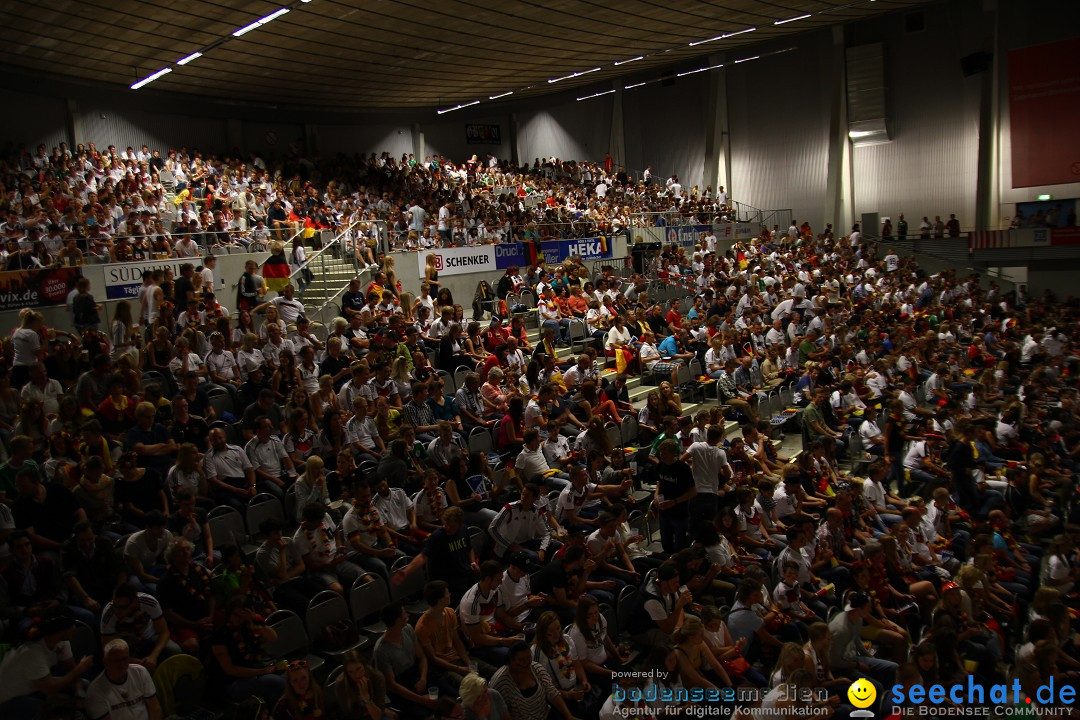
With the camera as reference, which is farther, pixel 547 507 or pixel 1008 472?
pixel 1008 472

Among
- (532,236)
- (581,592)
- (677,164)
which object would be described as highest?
(677,164)

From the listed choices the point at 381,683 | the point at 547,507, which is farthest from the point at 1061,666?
the point at 381,683

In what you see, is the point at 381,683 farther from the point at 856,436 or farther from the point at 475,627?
the point at 856,436

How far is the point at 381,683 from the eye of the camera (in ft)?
16.9

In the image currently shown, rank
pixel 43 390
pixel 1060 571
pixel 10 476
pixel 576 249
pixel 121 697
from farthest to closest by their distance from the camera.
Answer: pixel 576 249 < pixel 43 390 < pixel 1060 571 < pixel 10 476 < pixel 121 697

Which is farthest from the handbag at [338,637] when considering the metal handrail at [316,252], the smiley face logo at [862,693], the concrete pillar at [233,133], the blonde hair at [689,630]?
the concrete pillar at [233,133]

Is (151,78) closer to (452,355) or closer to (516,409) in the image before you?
(452,355)

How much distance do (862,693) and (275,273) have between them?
10695 millimetres

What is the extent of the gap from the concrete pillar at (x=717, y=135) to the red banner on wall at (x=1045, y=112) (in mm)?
10138

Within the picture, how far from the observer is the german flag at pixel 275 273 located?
42.8 ft

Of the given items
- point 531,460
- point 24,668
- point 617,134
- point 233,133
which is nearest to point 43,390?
point 24,668

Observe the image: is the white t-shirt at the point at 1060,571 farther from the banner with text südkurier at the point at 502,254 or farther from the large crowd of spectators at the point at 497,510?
the banner with text südkurier at the point at 502,254

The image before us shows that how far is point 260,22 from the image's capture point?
17328mm

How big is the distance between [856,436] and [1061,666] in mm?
5538
